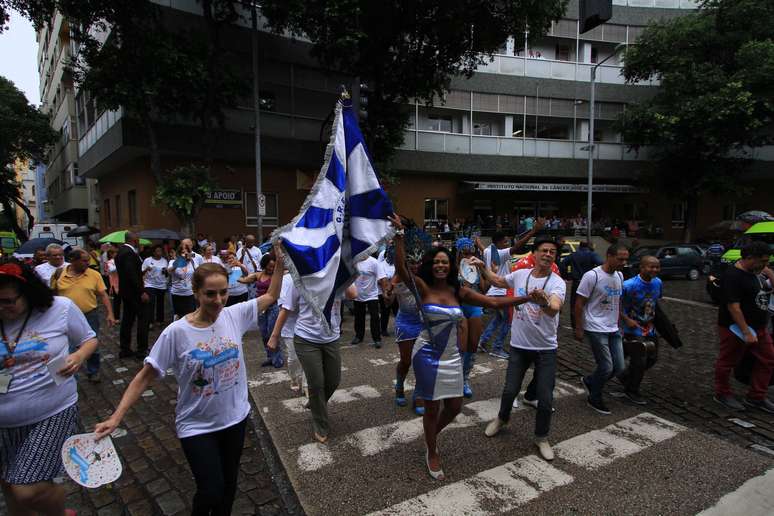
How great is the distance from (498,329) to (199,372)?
214 inches

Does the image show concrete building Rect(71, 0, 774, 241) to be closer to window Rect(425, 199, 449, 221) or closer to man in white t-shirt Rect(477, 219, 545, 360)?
window Rect(425, 199, 449, 221)

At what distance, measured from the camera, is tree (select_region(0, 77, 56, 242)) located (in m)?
29.1

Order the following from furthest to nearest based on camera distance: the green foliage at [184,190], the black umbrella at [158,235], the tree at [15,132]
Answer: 1. the tree at [15,132]
2. the green foliage at [184,190]
3. the black umbrella at [158,235]

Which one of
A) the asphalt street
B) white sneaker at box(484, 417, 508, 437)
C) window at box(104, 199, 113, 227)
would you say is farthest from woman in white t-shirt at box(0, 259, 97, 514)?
window at box(104, 199, 113, 227)

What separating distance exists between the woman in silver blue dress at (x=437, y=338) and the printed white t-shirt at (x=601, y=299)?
1582 millimetres

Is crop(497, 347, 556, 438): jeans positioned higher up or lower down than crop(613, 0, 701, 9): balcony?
lower down

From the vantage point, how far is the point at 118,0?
12117mm

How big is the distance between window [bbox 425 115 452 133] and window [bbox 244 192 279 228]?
9.08 metres

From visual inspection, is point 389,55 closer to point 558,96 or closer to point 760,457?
point 558,96

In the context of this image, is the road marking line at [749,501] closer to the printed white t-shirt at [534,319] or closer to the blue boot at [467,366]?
the printed white t-shirt at [534,319]

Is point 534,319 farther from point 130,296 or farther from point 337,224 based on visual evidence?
point 130,296

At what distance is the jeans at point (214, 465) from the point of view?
2.46m

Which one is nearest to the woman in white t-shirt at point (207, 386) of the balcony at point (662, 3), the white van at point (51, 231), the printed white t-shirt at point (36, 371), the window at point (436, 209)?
the printed white t-shirt at point (36, 371)

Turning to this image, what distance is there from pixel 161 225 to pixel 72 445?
55.6ft
